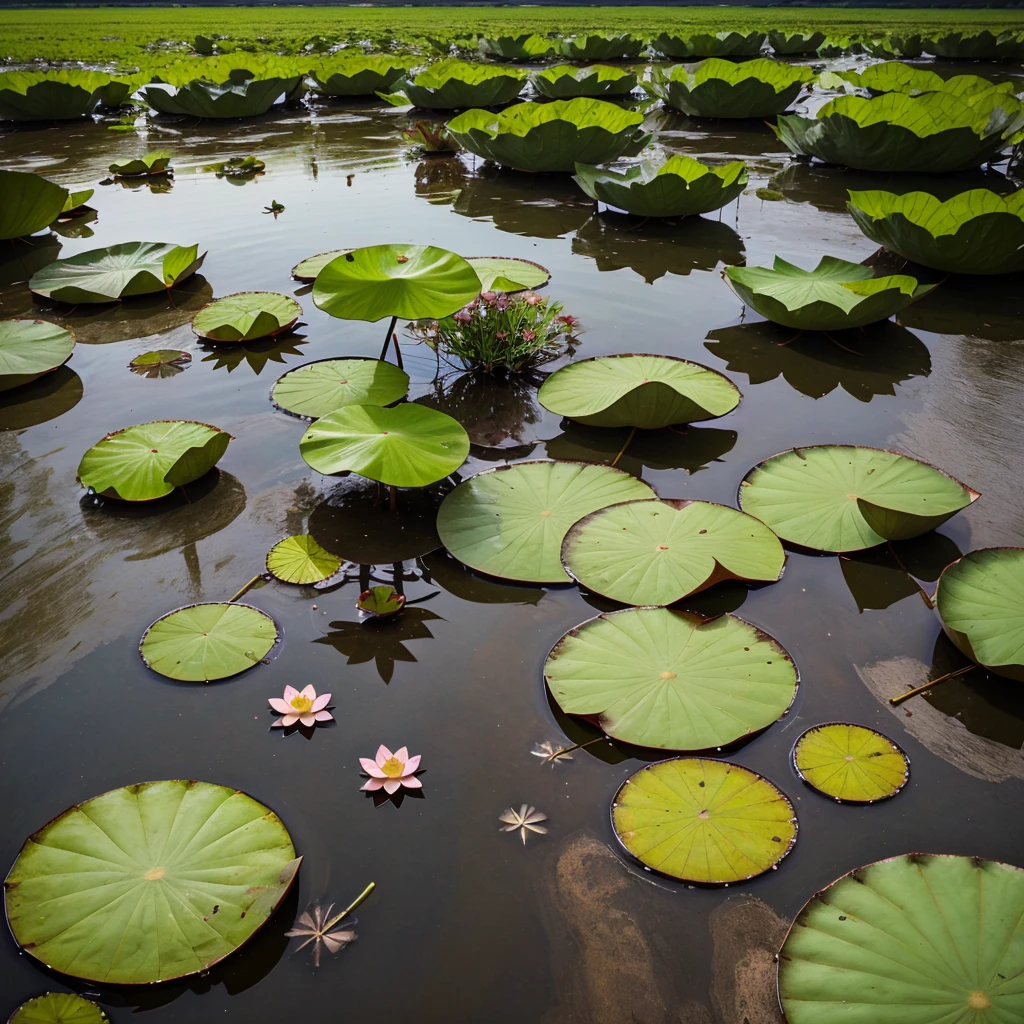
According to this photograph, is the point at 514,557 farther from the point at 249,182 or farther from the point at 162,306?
the point at 249,182

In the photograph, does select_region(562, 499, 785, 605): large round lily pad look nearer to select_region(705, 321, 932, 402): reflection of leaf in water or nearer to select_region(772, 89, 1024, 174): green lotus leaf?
select_region(705, 321, 932, 402): reflection of leaf in water

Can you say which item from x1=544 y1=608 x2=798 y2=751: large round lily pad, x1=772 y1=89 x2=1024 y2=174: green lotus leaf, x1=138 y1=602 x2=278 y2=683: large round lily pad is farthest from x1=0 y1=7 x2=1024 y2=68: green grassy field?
x1=544 y1=608 x2=798 y2=751: large round lily pad

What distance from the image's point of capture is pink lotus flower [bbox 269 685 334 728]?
194 centimetres

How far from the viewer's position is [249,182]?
6.49 metres

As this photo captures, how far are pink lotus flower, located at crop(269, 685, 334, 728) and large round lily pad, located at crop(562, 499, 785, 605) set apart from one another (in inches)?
31.0

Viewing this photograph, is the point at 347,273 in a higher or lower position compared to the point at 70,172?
higher

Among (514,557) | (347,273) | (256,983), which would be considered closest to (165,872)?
(256,983)

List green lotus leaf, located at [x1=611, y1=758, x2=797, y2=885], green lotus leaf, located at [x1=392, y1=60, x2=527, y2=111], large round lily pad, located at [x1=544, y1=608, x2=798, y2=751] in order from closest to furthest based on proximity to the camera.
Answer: green lotus leaf, located at [x1=611, y1=758, x2=797, y2=885], large round lily pad, located at [x1=544, y1=608, x2=798, y2=751], green lotus leaf, located at [x1=392, y1=60, x2=527, y2=111]

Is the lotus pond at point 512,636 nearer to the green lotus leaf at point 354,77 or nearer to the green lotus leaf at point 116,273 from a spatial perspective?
the green lotus leaf at point 116,273

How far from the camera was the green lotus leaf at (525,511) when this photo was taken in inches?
93.4

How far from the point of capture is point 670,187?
463 cm

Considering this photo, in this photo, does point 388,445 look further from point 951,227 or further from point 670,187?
point 951,227

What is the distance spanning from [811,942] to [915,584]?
1.24 m

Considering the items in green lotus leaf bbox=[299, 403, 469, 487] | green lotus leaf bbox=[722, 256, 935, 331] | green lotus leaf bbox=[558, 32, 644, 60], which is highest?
green lotus leaf bbox=[558, 32, 644, 60]
